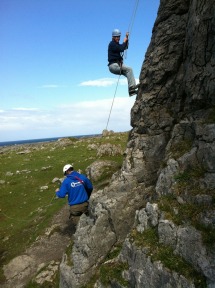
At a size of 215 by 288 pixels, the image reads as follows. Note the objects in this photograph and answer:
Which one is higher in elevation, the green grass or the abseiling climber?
the abseiling climber

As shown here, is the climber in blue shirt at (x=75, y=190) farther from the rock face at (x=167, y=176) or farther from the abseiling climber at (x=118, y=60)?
the abseiling climber at (x=118, y=60)

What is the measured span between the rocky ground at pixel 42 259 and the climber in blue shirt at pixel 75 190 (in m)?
2.53

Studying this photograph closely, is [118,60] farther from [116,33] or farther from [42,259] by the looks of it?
[42,259]

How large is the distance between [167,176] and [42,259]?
1167cm

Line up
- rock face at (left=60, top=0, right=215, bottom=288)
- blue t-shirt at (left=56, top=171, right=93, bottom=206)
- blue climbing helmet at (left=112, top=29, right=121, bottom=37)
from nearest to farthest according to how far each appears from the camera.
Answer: rock face at (left=60, top=0, right=215, bottom=288), blue t-shirt at (left=56, top=171, right=93, bottom=206), blue climbing helmet at (left=112, top=29, right=121, bottom=37)

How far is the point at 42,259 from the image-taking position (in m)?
20.8

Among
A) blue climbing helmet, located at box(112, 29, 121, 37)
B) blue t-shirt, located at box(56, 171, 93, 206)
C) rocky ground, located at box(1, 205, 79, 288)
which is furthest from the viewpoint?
blue climbing helmet, located at box(112, 29, 121, 37)

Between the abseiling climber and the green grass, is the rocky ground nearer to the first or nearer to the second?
the green grass

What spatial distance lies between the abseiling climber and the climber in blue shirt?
705cm

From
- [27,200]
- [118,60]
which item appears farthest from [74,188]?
[27,200]

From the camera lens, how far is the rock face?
39.7 ft

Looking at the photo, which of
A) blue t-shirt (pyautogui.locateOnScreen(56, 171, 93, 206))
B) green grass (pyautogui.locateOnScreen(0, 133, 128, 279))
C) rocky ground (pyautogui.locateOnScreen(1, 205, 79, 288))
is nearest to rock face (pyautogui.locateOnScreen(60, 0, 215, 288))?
blue t-shirt (pyautogui.locateOnScreen(56, 171, 93, 206))

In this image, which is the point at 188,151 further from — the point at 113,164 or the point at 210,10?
the point at 113,164

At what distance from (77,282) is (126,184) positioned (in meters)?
5.89
